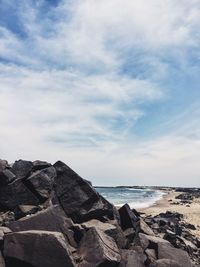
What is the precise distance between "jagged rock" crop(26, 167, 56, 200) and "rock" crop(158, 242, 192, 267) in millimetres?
4354

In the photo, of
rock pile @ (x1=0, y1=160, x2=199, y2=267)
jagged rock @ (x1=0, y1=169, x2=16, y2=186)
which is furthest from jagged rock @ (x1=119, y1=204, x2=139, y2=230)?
jagged rock @ (x1=0, y1=169, x2=16, y2=186)

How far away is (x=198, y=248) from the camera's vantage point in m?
16.9

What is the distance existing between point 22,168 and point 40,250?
6.08 meters

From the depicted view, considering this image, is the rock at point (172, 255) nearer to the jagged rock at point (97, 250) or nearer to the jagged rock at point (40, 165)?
the jagged rock at point (97, 250)

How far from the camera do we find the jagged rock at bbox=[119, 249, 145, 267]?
11.5 meters

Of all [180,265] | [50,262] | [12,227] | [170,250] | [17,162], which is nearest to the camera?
[50,262]

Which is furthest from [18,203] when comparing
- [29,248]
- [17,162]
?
[29,248]

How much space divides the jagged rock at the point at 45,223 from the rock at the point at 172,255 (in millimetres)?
2839

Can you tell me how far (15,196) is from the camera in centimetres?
1491

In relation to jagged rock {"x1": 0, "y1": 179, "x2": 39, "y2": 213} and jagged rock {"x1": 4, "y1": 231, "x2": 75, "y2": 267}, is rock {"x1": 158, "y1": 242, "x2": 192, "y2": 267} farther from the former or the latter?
jagged rock {"x1": 0, "y1": 179, "x2": 39, "y2": 213}

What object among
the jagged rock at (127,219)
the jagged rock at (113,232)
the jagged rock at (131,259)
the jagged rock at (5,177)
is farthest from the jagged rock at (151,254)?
the jagged rock at (5,177)

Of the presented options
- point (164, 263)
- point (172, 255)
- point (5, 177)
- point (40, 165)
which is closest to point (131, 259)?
point (164, 263)

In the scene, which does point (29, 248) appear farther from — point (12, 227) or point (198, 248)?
point (198, 248)

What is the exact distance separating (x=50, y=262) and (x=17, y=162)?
6.64 metres
